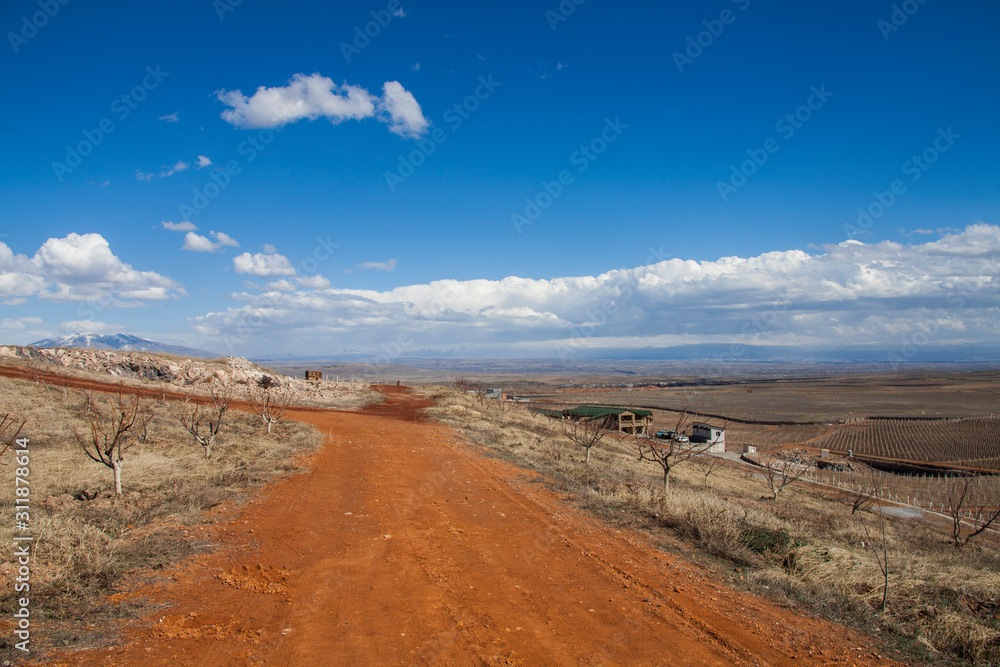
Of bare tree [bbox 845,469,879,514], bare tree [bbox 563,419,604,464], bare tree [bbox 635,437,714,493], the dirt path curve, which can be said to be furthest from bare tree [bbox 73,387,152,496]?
bare tree [bbox 845,469,879,514]

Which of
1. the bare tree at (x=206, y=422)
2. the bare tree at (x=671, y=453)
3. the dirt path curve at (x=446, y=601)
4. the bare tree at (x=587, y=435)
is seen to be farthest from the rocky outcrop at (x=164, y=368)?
the dirt path curve at (x=446, y=601)

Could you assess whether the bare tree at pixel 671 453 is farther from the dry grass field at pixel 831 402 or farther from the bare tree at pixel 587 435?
the dry grass field at pixel 831 402

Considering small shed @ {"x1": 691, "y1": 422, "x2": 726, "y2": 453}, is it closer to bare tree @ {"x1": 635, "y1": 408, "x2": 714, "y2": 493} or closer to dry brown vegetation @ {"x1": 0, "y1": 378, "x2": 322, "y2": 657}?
bare tree @ {"x1": 635, "y1": 408, "x2": 714, "y2": 493}

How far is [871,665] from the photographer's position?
16.6ft

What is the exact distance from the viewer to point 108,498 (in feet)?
28.4

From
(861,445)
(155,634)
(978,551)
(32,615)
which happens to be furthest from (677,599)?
(861,445)

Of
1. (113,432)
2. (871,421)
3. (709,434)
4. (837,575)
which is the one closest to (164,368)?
(113,432)

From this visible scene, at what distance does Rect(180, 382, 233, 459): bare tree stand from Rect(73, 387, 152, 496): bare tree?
113cm

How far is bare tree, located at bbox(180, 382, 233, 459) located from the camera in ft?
43.7

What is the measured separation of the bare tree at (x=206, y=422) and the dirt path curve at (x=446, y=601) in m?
4.92

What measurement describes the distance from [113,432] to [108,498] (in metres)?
4.36

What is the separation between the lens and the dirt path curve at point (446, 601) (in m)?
4.85

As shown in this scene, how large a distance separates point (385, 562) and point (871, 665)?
6007 millimetres

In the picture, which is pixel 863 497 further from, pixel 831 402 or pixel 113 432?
pixel 831 402
